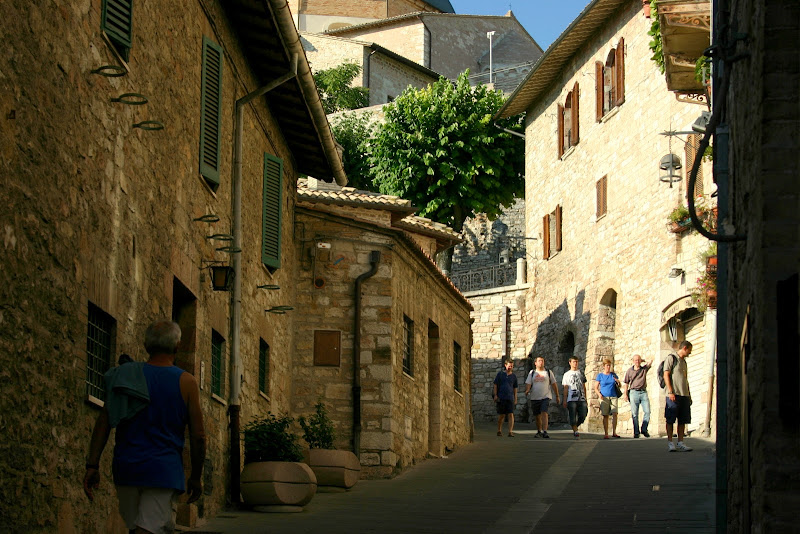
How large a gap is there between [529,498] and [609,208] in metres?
19.3

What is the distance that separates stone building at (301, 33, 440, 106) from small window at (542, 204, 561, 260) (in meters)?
23.9

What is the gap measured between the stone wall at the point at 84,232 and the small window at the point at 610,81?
2008cm

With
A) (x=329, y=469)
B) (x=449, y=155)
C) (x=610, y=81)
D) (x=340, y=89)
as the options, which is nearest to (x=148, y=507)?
(x=329, y=469)

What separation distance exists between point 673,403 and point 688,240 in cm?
1054

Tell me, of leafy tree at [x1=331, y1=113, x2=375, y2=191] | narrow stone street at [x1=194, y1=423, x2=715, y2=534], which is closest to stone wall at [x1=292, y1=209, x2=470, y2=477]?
narrow stone street at [x1=194, y1=423, x2=715, y2=534]

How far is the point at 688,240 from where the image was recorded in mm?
28000

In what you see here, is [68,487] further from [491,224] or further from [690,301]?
[491,224]

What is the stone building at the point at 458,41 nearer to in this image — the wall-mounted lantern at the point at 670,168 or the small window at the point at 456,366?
the wall-mounted lantern at the point at 670,168

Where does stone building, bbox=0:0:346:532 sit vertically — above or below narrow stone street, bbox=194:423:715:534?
above

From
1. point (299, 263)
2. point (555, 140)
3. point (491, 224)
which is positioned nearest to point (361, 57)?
point (491, 224)

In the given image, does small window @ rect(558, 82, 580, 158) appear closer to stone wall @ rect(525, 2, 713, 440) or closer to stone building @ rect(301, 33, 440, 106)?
stone wall @ rect(525, 2, 713, 440)

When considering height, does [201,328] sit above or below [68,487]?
above

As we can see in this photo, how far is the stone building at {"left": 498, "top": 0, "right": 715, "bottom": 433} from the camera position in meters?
28.1

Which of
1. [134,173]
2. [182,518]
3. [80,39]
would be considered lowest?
[182,518]
